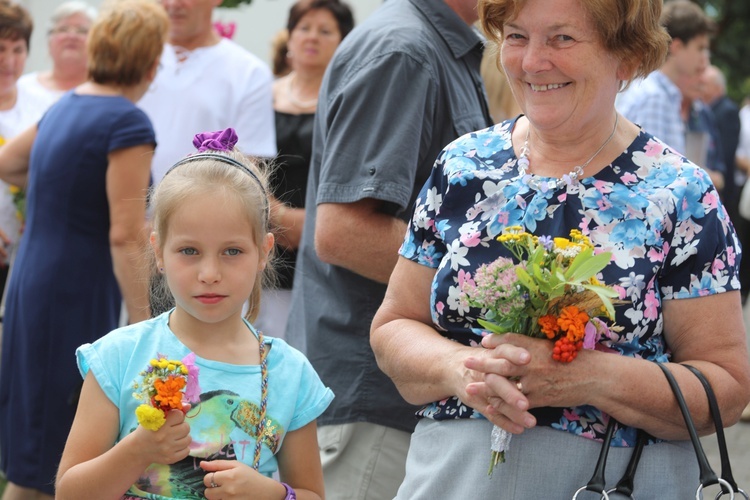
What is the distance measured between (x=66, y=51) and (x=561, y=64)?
517 cm

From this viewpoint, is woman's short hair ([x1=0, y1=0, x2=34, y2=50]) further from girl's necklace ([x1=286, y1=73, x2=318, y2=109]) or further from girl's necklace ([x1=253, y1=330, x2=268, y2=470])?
girl's necklace ([x1=253, y1=330, x2=268, y2=470])

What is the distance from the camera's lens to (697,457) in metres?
2.36

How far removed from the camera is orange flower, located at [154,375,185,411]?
2.33m

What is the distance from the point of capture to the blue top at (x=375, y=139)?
3.18 metres

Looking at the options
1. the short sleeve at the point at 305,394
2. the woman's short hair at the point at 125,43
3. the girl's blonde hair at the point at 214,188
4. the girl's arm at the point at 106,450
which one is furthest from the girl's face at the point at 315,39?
the girl's arm at the point at 106,450

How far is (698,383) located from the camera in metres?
2.43

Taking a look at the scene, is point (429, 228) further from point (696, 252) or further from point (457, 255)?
point (696, 252)

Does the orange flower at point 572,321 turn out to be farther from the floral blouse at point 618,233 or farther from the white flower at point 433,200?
the white flower at point 433,200

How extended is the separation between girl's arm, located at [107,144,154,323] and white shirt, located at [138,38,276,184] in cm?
87

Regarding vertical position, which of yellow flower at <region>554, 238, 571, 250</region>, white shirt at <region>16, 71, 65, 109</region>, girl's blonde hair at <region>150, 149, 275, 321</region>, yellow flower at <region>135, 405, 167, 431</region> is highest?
yellow flower at <region>554, 238, 571, 250</region>

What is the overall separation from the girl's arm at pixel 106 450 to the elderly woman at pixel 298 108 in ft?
8.09

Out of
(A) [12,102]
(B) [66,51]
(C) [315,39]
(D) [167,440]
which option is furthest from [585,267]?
(B) [66,51]

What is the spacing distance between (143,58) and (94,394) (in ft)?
8.19

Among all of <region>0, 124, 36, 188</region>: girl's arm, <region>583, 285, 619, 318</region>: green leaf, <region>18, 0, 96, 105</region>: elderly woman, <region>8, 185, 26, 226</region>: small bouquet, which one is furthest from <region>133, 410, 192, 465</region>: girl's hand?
<region>18, 0, 96, 105</region>: elderly woman
